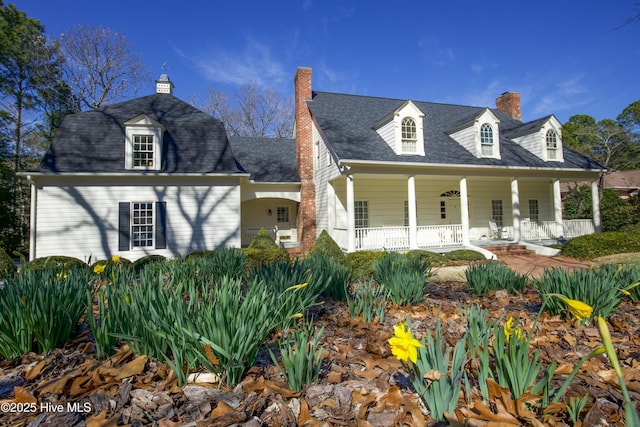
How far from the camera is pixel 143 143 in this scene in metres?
13.0

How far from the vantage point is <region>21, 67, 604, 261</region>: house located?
12.3 m

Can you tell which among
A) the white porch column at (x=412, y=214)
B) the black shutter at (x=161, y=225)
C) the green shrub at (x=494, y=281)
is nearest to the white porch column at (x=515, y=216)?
the white porch column at (x=412, y=214)

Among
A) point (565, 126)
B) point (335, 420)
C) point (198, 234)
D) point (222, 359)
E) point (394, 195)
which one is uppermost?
point (565, 126)

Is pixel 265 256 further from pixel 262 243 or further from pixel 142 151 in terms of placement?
pixel 142 151

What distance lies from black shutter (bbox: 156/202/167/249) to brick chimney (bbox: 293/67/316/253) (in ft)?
21.0

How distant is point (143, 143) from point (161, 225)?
10.9ft

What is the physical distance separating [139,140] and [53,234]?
453 centimetres

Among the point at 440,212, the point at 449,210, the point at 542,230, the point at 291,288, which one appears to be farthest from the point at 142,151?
the point at 542,230

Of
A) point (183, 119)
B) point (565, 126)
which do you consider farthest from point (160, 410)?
point (565, 126)

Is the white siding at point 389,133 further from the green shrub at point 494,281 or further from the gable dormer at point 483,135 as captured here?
the green shrub at point 494,281

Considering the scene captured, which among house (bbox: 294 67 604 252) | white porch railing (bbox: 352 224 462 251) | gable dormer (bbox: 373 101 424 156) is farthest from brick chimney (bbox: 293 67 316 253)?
gable dormer (bbox: 373 101 424 156)

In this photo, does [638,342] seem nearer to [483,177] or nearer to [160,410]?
[160,410]

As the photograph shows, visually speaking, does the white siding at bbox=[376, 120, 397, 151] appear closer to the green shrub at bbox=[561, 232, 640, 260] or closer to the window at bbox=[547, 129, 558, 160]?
the green shrub at bbox=[561, 232, 640, 260]

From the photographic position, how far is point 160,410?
2.04 meters
